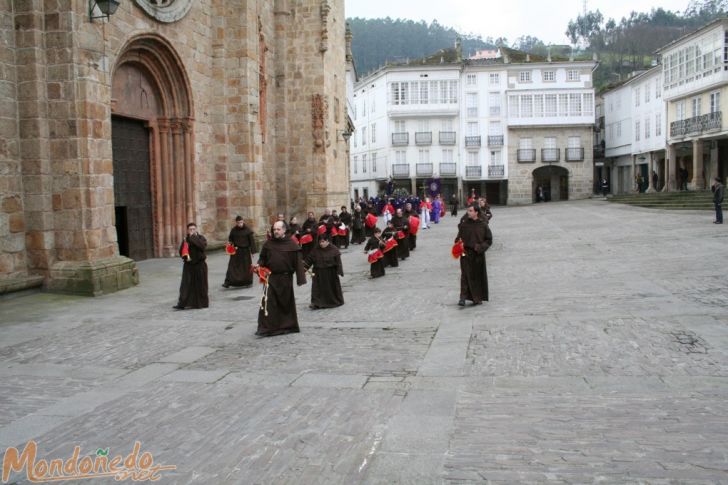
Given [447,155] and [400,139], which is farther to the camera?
[447,155]

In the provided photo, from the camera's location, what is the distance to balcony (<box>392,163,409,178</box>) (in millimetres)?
57906

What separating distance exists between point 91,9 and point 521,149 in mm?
47822

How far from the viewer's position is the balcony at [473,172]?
2247 inches

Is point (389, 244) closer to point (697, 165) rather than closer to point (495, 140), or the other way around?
point (697, 165)

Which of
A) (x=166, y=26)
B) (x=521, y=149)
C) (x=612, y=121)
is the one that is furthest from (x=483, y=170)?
(x=166, y=26)

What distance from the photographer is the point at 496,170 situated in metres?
56.6

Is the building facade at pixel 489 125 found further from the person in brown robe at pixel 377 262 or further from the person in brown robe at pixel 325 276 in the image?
the person in brown robe at pixel 325 276

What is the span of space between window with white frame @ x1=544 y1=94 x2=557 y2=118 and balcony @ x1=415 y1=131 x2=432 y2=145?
10.0 meters

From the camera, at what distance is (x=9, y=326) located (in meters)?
9.66

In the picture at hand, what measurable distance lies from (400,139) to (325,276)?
47.2 m

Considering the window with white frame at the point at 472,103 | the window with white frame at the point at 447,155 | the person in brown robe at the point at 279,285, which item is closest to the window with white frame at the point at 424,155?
the window with white frame at the point at 447,155

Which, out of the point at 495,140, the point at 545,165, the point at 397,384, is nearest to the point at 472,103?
the point at 495,140

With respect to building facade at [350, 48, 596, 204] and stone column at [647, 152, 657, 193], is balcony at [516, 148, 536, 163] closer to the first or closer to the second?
building facade at [350, 48, 596, 204]

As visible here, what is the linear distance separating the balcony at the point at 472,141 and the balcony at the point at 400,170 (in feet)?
18.4
